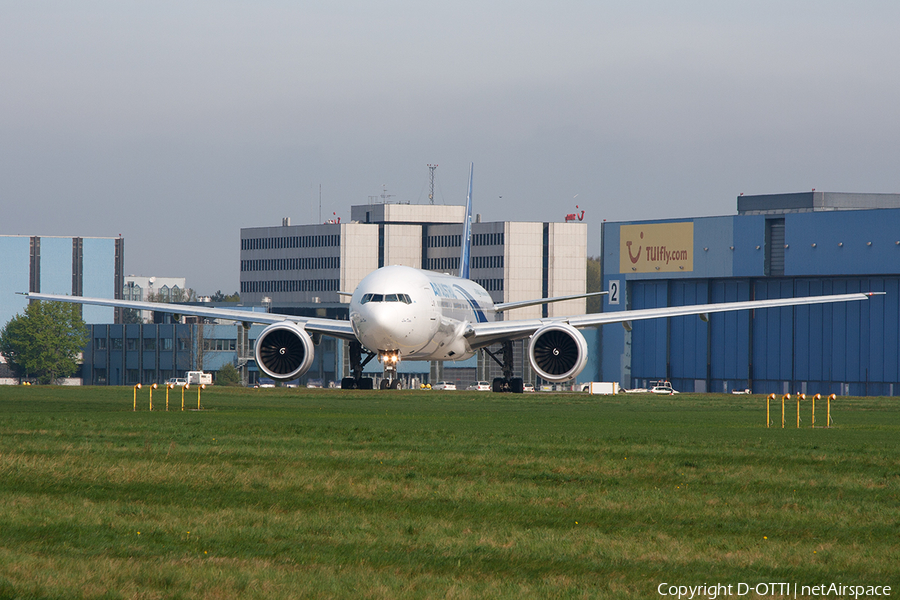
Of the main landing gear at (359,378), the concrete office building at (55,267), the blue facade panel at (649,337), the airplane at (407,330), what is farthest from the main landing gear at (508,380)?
the concrete office building at (55,267)

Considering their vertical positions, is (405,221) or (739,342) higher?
(405,221)

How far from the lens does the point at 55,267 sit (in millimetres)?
140375

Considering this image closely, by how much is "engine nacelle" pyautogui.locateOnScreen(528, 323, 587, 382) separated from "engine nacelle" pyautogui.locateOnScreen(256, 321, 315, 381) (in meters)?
8.13

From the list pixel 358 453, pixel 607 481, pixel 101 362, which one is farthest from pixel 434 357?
pixel 101 362

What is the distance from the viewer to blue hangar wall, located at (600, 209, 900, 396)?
244ft

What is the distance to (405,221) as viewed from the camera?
550 feet

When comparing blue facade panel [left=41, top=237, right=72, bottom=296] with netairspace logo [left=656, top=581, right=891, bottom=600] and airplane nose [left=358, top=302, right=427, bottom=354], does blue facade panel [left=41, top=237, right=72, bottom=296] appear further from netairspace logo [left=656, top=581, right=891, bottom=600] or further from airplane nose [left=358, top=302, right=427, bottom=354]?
netairspace logo [left=656, top=581, right=891, bottom=600]

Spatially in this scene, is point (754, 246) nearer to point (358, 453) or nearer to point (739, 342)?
point (739, 342)

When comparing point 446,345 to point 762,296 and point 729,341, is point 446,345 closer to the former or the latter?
point 762,296

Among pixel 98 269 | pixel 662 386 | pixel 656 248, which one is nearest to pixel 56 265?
pixel 98 269

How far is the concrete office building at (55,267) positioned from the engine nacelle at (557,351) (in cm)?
10391

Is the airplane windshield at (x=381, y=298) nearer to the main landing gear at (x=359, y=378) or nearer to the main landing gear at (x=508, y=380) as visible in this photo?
the main landing gear at (x=359, y=378)

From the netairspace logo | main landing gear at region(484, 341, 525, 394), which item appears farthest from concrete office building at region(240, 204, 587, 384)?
the netairspace logo

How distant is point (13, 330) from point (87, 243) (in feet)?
64.5
